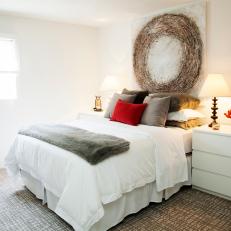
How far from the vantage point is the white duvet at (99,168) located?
2049 millimetres

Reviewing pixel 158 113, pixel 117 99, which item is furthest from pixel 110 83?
pixel 158 113

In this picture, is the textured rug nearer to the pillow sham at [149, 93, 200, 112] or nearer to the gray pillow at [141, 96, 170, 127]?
the gray pillow at [141, 96, 170, 127]

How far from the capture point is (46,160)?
8.22 feet

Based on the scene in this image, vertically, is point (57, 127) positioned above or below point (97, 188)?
above

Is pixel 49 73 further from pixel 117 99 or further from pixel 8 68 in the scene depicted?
pixel 117 99

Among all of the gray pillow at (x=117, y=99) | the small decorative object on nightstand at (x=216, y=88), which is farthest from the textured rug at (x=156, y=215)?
the gray pillow at (x=117, y=99)

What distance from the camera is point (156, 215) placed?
8.38ft

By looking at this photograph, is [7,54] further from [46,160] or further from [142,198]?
[142,198]

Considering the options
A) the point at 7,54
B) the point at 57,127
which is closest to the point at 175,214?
the point at 57,127

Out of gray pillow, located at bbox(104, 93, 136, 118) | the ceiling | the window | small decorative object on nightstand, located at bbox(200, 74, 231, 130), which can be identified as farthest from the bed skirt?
the ceiling

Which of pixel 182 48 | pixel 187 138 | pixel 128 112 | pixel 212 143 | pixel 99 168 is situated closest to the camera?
pixel 99 168

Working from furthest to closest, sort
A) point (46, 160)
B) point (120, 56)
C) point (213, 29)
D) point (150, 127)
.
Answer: point (120, 56), point (213, 29), point (150, 127), point (46, 160)

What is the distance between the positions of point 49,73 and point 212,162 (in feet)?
9.85

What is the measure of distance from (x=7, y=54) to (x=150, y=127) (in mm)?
2580
